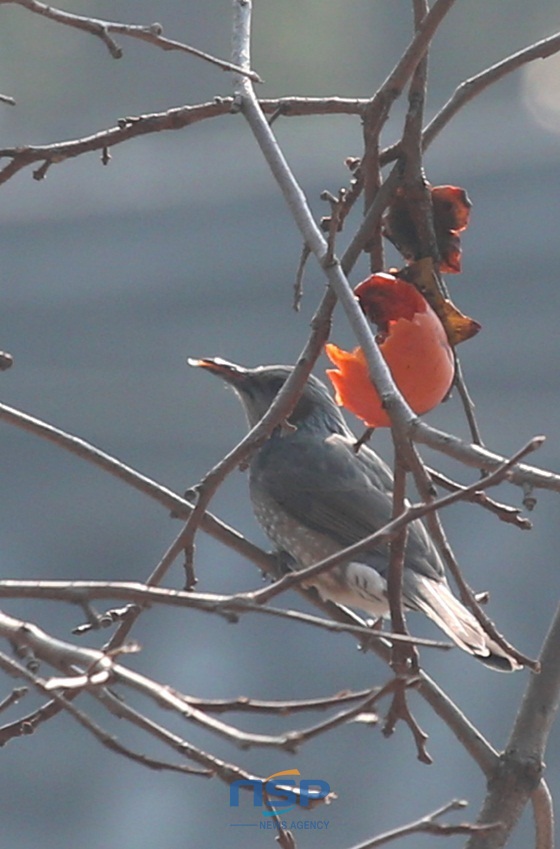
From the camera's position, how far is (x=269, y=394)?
15.8 feet

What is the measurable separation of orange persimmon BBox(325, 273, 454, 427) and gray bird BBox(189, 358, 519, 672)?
162cm

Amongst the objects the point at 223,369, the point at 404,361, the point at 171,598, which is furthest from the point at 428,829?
the point at 223,369

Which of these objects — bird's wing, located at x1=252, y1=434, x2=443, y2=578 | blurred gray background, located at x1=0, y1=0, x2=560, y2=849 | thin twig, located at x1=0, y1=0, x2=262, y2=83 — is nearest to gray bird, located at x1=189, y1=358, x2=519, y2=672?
bird's wing, located at x1=252, y1=434, x2=443, y2=578

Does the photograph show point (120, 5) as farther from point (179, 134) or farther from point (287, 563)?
point (287, 563)

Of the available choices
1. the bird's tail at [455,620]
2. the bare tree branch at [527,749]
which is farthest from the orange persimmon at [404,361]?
the bird's tail at [455,620]

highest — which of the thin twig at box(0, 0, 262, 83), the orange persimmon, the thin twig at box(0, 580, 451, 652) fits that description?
the thin twig at box(0, 0, 262, 83)

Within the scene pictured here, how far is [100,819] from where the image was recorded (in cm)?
1160

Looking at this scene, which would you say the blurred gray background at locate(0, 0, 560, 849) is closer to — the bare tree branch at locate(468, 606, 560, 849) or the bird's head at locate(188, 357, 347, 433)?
the bird's head at locate(188, 357, 347, 433)

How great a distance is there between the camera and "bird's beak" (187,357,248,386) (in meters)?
3.99

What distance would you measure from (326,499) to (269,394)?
1.11 feet

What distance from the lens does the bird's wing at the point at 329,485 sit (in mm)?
4719

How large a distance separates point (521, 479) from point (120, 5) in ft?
65.3

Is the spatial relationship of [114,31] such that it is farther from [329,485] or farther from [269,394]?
[329,485]

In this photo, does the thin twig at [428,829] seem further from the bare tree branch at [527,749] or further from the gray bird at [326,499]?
the gray bird at [326,499]
